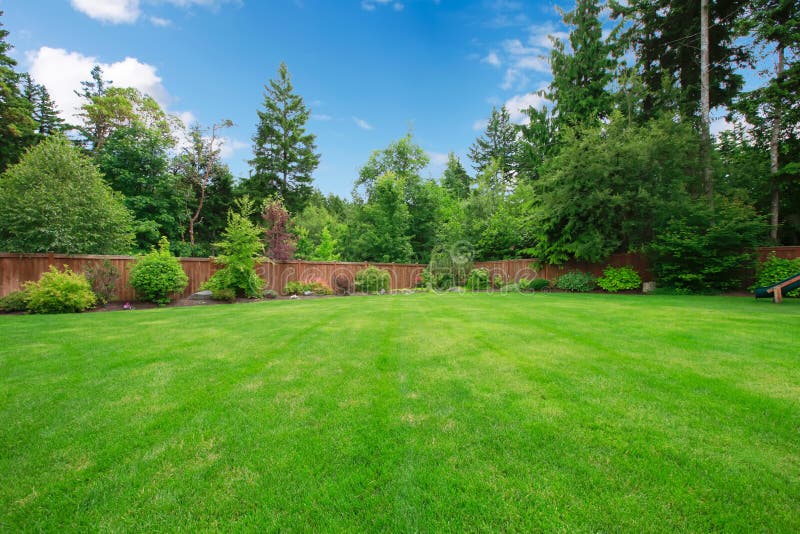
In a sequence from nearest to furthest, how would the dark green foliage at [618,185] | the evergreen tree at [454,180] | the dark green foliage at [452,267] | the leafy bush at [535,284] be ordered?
the dark green foliage at [618,185] < the leafy bush at [535,284] < the dark green foliage at [452,267] < the evergreen tree at [454,180]

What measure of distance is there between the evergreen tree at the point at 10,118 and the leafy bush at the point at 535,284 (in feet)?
86.6

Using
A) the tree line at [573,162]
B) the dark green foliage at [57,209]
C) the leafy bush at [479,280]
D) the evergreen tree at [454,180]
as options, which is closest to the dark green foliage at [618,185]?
the tree line at [573,162]

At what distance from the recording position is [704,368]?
307cm

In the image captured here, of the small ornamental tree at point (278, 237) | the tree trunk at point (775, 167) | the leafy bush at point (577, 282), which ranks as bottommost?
the leafy bush at point (577, 282)

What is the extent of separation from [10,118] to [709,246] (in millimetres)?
31700

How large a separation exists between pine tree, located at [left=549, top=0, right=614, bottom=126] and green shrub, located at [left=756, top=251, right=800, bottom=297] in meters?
10.3

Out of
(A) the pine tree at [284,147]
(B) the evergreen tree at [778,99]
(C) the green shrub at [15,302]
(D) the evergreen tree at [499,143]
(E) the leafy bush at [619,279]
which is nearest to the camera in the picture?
(C) the green shrub at [15,302]

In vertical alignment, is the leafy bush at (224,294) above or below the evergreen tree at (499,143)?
below

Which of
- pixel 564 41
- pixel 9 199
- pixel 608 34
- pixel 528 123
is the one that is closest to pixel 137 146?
pixel 9 199

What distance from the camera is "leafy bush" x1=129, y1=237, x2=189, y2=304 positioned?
1004 cm

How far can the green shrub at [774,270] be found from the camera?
9.29 meters

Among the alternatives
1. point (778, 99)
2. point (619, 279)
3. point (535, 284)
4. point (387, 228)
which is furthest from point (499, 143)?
point (619, 279)

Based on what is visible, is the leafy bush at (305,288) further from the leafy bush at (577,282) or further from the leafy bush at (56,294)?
the leafy bush at (577,282)

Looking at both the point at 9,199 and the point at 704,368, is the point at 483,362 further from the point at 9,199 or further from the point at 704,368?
the point at 9,199
